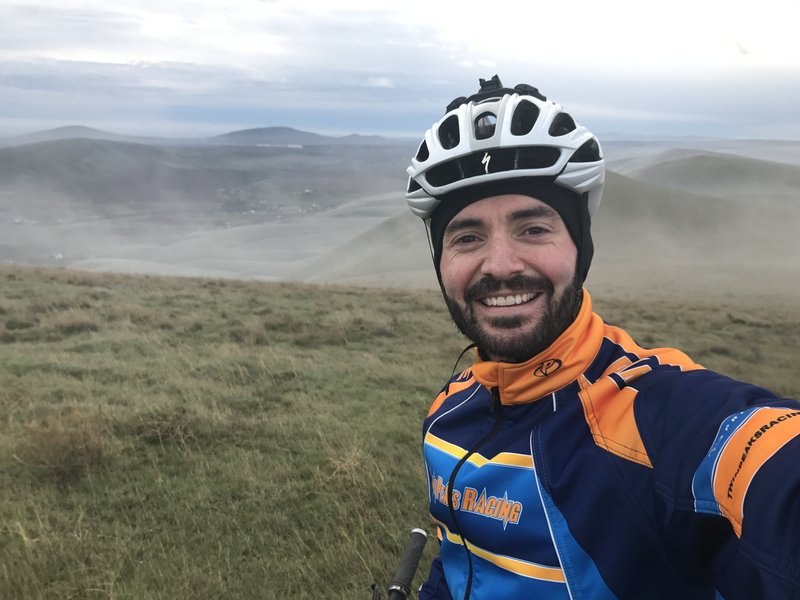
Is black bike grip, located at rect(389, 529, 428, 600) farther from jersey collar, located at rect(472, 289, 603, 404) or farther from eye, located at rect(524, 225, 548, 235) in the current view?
eye, located at rect(524, 225, 548, 235)

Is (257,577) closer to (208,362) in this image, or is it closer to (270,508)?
(270,508)

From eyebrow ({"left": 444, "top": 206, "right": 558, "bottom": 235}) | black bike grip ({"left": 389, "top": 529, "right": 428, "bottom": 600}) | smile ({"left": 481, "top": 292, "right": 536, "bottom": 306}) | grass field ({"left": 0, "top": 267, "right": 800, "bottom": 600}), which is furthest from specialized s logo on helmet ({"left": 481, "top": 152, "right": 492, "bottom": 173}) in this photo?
grass field ({"left": 0, "top": 267, "right": 800, "bottom": 600})

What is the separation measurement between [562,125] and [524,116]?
0.74 ft

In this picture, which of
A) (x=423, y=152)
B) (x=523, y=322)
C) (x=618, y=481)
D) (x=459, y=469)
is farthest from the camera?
(x=423, y=152)

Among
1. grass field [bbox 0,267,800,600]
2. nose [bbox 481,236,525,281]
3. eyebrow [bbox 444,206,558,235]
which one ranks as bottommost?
grass field [bbox 0,267,800,600]

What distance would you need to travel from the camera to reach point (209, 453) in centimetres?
608

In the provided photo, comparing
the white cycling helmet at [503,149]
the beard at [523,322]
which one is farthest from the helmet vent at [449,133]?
the beard at [523,322]

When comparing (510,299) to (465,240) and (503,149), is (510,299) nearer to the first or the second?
(465,240)

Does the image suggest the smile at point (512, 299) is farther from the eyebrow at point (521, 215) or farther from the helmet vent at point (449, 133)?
the helmet vent at point (449, 133)

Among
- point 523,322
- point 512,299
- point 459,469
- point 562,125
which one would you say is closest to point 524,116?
point 562,125

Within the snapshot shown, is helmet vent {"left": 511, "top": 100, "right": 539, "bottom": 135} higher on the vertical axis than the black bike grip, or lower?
higher

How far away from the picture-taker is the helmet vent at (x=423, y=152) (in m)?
3.07

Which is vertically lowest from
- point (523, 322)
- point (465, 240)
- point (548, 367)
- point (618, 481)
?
point (618, 481)

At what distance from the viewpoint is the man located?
57.9 inches
